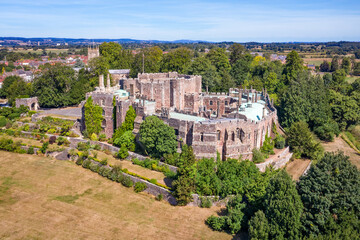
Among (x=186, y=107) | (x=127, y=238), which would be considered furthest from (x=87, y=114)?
(x=127, y=238)

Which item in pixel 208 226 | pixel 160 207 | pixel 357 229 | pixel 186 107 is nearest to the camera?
pixel 357 229

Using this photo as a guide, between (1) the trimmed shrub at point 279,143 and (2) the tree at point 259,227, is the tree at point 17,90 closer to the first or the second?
(1) the trimmed shrub at point 279,143

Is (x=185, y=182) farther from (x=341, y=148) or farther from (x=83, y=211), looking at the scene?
(x=341, y=148)

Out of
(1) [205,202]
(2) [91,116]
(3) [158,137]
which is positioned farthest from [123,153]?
(1) [205,202]

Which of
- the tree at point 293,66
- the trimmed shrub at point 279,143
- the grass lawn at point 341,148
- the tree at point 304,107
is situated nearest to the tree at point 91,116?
the trimmed shrub at point 279,143

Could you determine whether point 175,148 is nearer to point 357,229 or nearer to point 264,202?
point 264,202

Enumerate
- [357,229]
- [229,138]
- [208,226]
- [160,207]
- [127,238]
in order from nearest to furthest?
[357,229]
[127,238]
[208,226]
[160,207]
[229,138]

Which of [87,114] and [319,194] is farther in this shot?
[87,114]

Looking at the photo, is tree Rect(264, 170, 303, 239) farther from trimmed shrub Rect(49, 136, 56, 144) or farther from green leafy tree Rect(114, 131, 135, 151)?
trimmed shrub Rect(49, 136, 56, 144)
